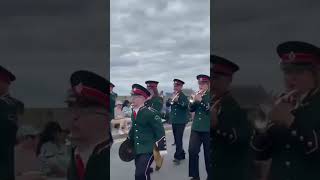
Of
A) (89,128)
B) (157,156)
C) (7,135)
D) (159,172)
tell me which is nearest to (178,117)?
(159,172)

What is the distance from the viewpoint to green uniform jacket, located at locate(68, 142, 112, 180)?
245 cm

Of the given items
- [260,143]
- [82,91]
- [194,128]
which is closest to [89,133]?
[82,91]

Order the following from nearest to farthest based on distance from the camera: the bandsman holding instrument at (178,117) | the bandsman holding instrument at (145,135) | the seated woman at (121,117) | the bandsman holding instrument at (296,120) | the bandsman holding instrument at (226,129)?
the bandsman holding instrument at (296,120) → the bandsman holding instrument at (226,129) → the bandsman holding instrument at (145,135) → the seated woman at (121,117) → the bandsman holding instrument at (178,117)

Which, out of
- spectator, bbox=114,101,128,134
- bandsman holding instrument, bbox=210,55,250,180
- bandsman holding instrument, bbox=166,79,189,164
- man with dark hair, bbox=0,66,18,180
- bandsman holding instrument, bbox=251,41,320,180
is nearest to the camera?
bandsman holding instrument, bbox=251,41,320,180

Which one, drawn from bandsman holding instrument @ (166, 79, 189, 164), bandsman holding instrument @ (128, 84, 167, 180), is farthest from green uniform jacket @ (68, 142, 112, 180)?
bandsman holding instrument @ (166, 79, 189, 164)

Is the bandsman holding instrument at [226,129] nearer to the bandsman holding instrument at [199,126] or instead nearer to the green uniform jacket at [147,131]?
the green uniform jacket at [147,131]

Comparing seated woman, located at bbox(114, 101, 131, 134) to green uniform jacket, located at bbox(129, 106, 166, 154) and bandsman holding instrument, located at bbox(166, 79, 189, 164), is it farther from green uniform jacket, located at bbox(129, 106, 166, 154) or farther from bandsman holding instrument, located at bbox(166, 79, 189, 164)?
bandsman holding instrument, located at bbox(166, 79, 189, 164)

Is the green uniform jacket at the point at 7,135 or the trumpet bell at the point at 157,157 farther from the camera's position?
the trumpet bell at the point at 157,157

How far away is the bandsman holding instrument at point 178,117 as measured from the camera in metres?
4.19

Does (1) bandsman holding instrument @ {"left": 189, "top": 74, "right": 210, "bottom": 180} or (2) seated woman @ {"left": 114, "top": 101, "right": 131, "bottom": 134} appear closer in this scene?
(2) seated woman @ {"left": 114, "top": 101, "right": 131, "bottom": 134}

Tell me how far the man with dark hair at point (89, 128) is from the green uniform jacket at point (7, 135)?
1.24ft

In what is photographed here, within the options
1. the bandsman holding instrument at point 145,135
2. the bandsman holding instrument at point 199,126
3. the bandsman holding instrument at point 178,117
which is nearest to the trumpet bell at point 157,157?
the bandsman holding instrument at point 145,135

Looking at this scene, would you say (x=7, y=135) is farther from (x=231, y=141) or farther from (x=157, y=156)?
(x=231, y=141)

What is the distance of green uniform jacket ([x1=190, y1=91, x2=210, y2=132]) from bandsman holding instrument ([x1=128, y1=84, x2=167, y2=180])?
653 millimetres
